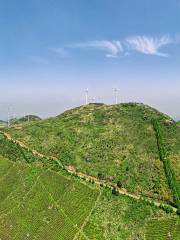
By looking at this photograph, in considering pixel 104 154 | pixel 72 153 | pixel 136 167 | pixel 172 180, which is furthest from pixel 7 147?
pixel 172 180

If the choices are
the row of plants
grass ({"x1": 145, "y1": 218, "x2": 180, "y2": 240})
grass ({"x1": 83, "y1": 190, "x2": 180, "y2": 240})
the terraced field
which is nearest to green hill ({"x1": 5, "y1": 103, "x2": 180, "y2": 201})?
the row of plants

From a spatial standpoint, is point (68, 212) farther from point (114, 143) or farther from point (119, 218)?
point (114, 143)

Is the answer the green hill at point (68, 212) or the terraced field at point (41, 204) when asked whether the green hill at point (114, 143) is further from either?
the terraced field at point (41, 204)

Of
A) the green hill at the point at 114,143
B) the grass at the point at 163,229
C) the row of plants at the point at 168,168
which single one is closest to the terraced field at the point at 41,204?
the green hill at the point at 114,143

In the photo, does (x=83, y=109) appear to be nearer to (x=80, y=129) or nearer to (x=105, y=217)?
(x=80, y=129)

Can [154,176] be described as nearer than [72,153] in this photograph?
Yes

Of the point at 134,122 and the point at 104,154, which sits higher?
the point at 134,122
